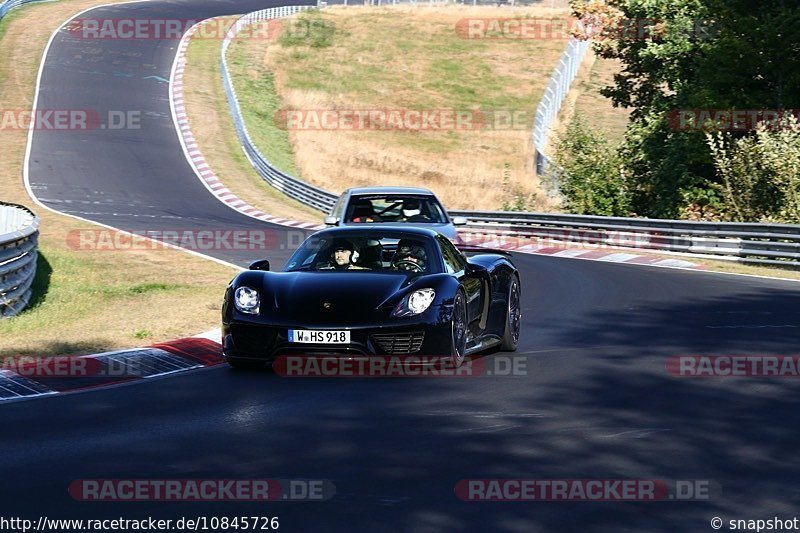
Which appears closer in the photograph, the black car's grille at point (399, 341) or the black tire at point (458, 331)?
the black car's grille at point (399, 341)

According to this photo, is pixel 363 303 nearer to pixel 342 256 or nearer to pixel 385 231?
pixel 342 256

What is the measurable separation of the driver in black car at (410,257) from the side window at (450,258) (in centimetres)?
21

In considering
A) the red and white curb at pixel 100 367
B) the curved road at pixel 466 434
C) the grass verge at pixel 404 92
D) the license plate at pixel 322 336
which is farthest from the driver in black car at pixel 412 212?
the grass verge at pixel 404 92

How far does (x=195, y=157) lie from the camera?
1767 inches

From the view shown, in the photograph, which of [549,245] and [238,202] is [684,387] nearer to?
[549,245]

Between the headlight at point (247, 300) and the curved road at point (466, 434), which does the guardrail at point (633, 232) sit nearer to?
the curved road at point (466, 434)

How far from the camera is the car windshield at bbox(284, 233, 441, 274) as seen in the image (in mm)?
A: 11562

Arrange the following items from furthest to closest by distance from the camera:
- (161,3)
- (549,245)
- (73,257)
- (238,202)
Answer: (161,3), (238,202), (549,245), (73,257)

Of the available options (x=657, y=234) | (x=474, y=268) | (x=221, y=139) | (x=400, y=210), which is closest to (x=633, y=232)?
(x=657, y=234)

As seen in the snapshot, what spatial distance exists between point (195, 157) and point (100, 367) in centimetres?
3394

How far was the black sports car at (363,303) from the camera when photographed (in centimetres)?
1048

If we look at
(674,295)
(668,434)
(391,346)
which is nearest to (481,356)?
(391,346)

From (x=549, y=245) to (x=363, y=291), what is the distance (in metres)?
20.2

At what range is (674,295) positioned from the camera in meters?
17.9
